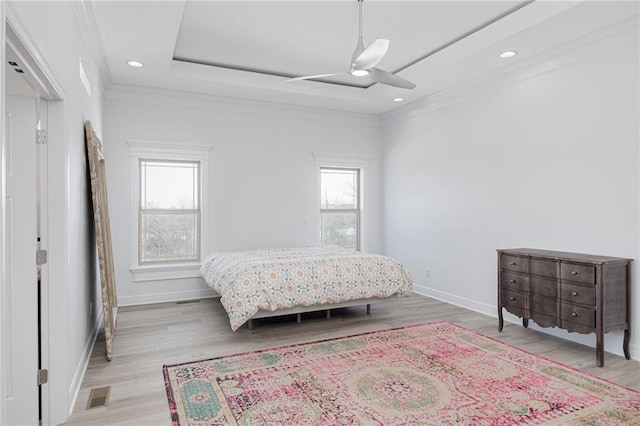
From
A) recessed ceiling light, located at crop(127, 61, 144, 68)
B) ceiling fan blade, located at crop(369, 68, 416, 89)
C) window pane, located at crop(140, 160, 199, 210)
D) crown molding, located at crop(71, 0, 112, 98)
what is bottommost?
window pane, located at crop(140, 160, 199, 210)

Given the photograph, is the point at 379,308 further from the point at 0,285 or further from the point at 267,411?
the point at 0,285

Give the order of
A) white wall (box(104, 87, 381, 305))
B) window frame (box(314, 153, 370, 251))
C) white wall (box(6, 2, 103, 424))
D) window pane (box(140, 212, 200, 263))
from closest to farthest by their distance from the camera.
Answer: white wall (box(6, 2, 103, 424)) < white wall (box(104, 87, 381, 305)) < window pane (box(140, 212, 200, 263)) < window frame (box(314, 153, 370, 251))

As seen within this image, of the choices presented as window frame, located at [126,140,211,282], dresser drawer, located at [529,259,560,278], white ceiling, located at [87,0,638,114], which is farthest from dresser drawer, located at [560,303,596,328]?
window frame, located at [126,140,211,282]

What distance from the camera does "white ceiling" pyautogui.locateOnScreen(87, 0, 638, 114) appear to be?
3.39 meters

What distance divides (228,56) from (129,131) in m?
1.72

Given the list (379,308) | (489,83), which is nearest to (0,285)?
(379,308)

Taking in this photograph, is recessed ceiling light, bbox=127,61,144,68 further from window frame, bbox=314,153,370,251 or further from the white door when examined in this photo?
window frame, bbox=314,153,370,251

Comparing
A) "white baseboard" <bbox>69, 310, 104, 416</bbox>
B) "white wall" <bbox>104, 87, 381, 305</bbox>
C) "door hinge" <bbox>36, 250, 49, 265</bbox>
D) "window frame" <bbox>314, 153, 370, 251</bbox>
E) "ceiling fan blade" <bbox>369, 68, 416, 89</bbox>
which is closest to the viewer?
"door hinge" <bbox>36, 250, 49, 265</bbox>

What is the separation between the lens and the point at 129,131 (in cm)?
524

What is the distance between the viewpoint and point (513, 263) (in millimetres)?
4023

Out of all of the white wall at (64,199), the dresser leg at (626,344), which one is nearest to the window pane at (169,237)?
the white wall at (64,199)

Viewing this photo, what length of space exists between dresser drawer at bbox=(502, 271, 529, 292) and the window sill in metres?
3.93

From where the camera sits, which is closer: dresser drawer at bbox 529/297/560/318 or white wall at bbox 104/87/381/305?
dresser drawer at bbox 529/297/560/318

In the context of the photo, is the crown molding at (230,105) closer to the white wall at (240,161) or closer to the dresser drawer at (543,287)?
the white wall at (240,161)
